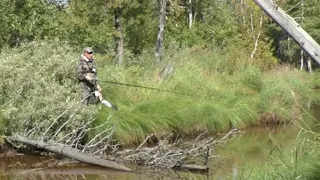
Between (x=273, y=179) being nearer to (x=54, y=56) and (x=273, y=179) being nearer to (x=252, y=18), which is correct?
(x=54, y=56)

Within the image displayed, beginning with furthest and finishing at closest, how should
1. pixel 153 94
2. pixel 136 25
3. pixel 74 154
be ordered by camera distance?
pixel 136 25 → pixel 153 94 → pixel 74 154

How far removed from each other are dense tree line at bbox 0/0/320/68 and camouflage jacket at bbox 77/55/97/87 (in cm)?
206

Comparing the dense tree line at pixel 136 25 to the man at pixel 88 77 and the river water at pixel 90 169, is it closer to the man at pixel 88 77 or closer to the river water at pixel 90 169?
the man at pixel 88 77

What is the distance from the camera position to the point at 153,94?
1454 centimetres

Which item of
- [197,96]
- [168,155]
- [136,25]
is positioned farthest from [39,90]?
[136,25]

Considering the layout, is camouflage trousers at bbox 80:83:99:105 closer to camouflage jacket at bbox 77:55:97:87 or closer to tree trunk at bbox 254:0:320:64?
camouflage jacket at bbox 77:55:97:87

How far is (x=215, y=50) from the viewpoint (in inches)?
818

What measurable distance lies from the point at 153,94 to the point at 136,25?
50.0 ft

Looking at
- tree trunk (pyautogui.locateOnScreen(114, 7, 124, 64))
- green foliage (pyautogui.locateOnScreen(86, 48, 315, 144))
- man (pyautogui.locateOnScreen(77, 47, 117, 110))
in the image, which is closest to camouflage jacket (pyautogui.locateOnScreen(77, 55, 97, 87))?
man (pyautogui.locateOnScreen(77, 47, 117, 110))

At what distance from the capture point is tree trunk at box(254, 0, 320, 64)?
595cm

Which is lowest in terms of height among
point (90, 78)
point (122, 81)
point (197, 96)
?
point (197, 96)

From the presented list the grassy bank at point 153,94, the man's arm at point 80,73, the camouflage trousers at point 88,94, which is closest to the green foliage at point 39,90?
the grassy bank at point 153,94

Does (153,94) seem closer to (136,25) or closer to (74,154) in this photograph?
(74,154)

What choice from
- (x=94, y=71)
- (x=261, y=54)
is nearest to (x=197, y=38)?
(x=261, y=54)
